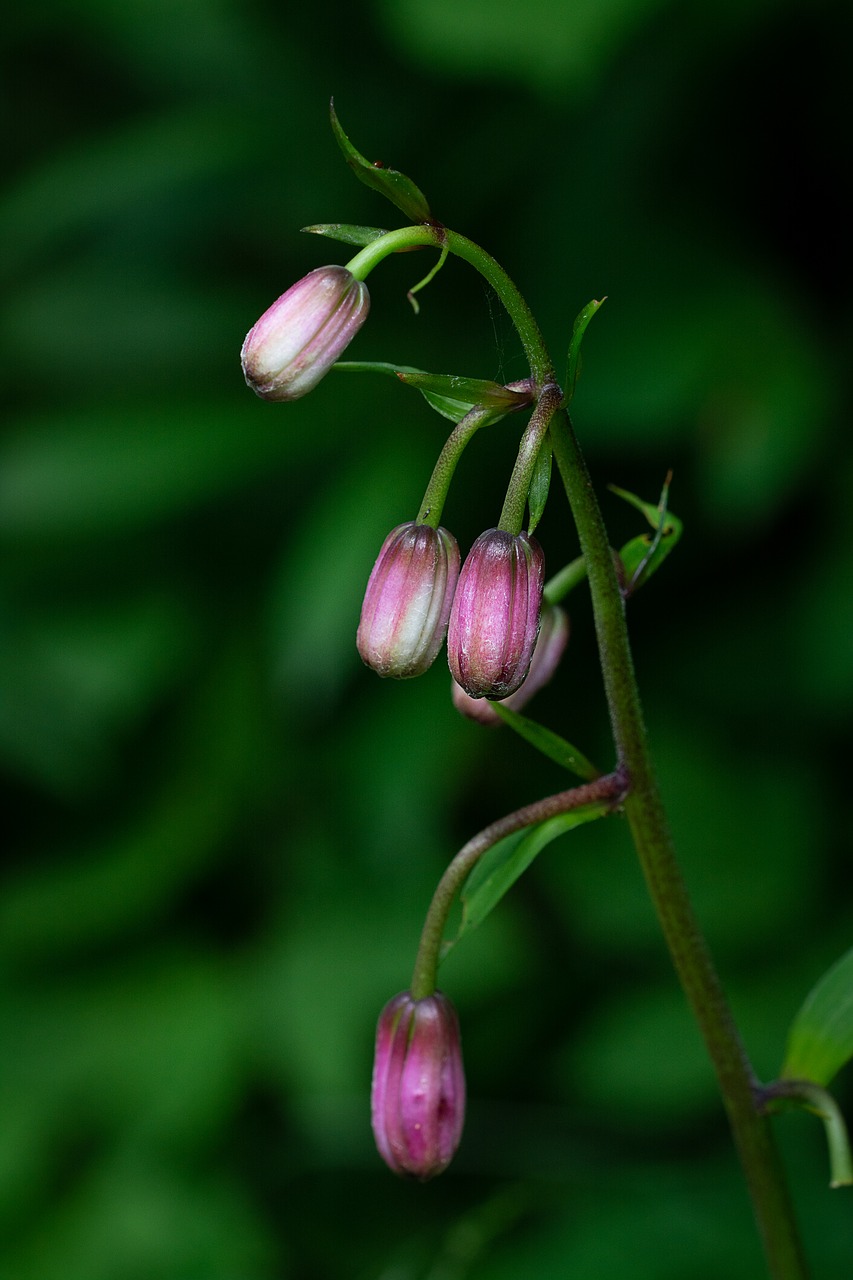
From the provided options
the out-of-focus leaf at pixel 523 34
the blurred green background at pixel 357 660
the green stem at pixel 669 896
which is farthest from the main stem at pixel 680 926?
the out-of-focus leaf at pixel 523 34

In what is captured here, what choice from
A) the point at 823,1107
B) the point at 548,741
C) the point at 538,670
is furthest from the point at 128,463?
the point at 823,1107

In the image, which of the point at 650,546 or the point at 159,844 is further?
the point at 159,844

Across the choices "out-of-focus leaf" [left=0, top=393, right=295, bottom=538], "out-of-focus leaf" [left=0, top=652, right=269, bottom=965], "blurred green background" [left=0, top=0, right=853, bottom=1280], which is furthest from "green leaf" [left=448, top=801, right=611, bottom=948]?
"out-of-focus leaf" [left=0, top=652, right=269, bottom=965]

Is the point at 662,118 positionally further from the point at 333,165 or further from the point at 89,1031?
the point at 89,1031

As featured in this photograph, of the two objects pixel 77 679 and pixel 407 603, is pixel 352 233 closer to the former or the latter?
pixel 407 603

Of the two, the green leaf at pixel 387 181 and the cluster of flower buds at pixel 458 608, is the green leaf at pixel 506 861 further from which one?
the green leaf at pixel 387 181
